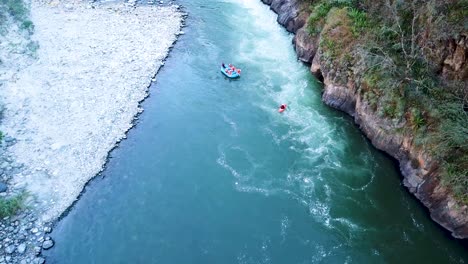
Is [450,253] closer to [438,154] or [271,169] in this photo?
[438,154]

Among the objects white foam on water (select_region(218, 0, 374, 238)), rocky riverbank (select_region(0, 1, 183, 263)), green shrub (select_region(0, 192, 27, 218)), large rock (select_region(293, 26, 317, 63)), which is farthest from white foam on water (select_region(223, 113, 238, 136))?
green shrub (select_region(0, 192, 27, 218))

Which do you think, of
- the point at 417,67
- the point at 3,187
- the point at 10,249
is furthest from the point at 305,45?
the point at 10,249

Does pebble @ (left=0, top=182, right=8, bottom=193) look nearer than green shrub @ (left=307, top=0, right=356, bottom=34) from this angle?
Yes

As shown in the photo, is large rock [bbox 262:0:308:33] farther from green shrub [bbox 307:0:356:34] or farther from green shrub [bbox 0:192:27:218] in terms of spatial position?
green shrub [bbox 0:192:27:218]

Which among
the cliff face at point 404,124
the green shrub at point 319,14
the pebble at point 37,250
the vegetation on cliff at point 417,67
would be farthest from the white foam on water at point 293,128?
the pebble at point 37,250

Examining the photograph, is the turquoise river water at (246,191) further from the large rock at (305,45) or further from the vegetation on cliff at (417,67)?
the vegetation on cliff at (417,67)

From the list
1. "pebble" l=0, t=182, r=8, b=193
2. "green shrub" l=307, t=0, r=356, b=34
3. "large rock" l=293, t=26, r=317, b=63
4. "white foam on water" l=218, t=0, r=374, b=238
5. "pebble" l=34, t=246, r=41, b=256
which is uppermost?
"green shrub" l=307, t=0, r=356, b=34

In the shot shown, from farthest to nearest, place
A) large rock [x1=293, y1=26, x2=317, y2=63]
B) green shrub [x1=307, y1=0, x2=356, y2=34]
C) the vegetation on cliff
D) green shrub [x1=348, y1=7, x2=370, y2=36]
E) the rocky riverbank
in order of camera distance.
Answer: large rock [x1=293, y1=26, x2=317, y2=63]
green shrub [x1=307, y1=0, x2=356, y2=34]
green shrub [x1=348, y1=7, x2=370, y2=36]
the rocky riverbank
the vegetation on cliff
